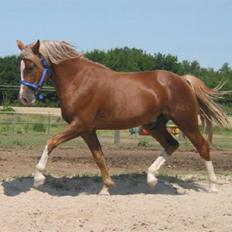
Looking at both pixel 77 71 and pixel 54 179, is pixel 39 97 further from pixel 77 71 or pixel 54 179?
pixel 54 179

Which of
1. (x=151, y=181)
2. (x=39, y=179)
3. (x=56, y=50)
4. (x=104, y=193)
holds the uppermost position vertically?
(x=56, y=50)

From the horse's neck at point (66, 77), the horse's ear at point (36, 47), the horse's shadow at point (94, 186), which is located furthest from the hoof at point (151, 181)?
the horse's ear at point (36, 47)

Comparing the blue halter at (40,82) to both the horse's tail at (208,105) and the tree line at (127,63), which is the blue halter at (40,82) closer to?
the horse's tail at (208,105)

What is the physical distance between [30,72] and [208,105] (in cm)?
293

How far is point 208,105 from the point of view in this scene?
969cm

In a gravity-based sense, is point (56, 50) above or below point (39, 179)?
above

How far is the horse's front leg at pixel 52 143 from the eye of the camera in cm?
827

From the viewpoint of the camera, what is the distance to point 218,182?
1062cm

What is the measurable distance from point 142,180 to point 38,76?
266cm

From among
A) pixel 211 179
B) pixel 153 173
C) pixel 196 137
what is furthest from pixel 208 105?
pixel 153 173

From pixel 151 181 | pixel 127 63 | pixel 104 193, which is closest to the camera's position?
pixel 104 193

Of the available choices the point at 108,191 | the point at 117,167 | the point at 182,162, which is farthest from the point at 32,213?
the point at 182,162

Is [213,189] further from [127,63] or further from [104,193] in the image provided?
[127,63]

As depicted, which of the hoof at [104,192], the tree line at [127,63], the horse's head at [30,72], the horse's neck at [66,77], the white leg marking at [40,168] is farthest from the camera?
the tree line at [127,63]
